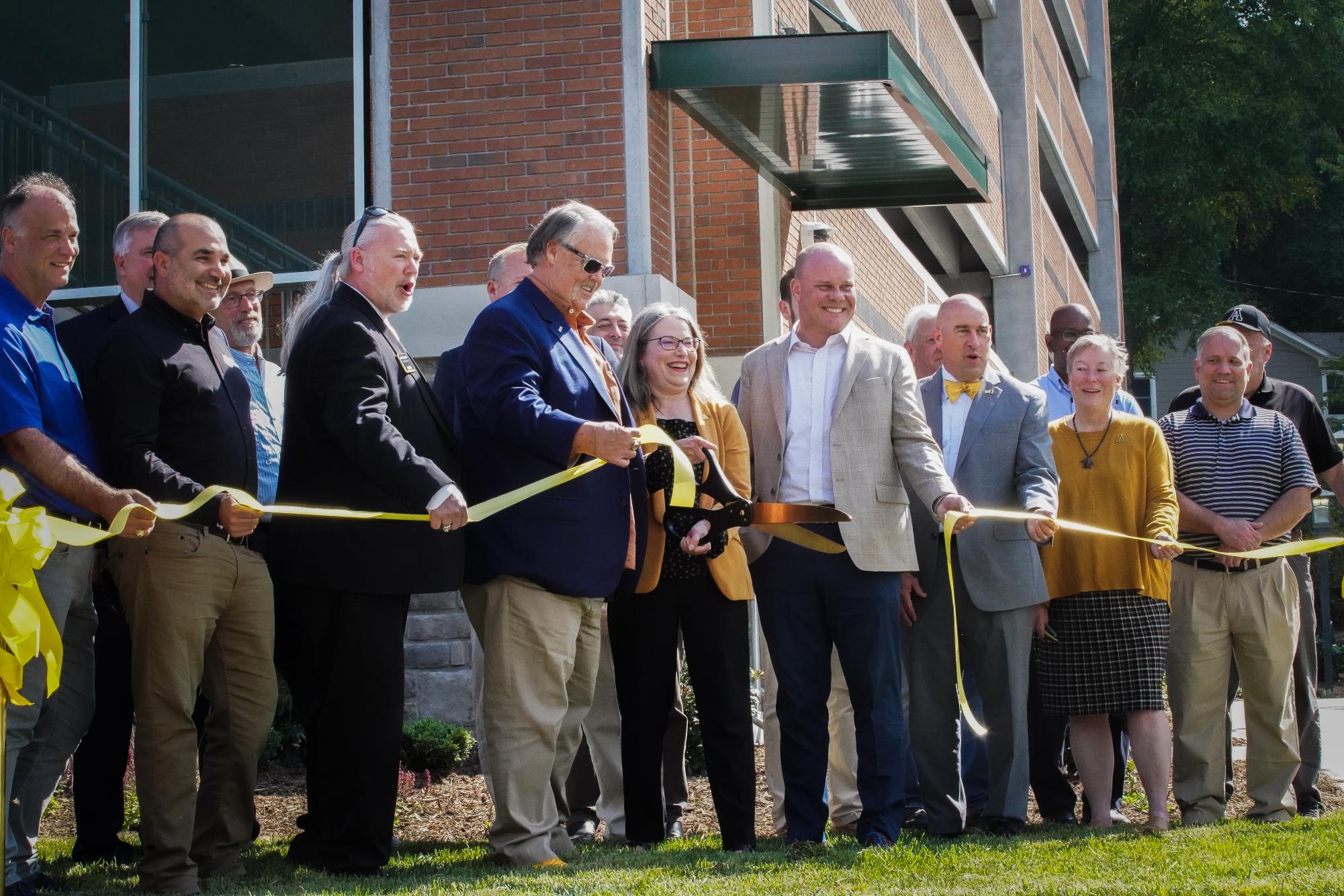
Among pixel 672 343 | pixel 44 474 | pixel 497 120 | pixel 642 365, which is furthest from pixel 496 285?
pixel 497 120

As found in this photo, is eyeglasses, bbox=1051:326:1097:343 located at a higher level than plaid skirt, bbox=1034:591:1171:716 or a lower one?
higher

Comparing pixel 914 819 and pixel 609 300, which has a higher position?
pixel 609 300

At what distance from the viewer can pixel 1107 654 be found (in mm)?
6930

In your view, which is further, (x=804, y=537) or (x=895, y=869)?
(x=804, y=537)

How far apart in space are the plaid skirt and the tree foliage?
131 ft

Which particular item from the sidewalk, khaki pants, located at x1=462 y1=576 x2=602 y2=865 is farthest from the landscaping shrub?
the sidewalk

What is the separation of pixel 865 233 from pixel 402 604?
10671 millimetres

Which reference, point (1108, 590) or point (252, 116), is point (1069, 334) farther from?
point (252, 116)

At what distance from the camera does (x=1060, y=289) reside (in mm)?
27297

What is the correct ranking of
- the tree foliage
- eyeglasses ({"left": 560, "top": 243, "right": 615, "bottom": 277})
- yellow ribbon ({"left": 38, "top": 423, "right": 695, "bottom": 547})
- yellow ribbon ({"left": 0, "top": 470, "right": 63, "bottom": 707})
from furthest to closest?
the tree foliage
eyeglasses ({"left": 560, "top": 243, "right": 615, "bottom": 277})
yellow ribbon ({"left": 38, "top": 423, "right": 695, "bottom": 547})
yellow ribbon ({"left": 0, "top": 470, "right": 63, "bottom": 707})

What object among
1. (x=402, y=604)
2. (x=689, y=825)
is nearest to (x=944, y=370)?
(x=689, y=825)

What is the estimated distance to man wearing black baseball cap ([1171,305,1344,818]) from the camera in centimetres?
754

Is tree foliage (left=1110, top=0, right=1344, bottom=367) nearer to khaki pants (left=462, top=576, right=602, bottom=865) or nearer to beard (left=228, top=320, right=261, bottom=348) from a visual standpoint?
beard (left=228, top=320, right=261, bottom=348)

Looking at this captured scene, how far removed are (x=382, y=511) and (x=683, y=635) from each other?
4.58 feet
